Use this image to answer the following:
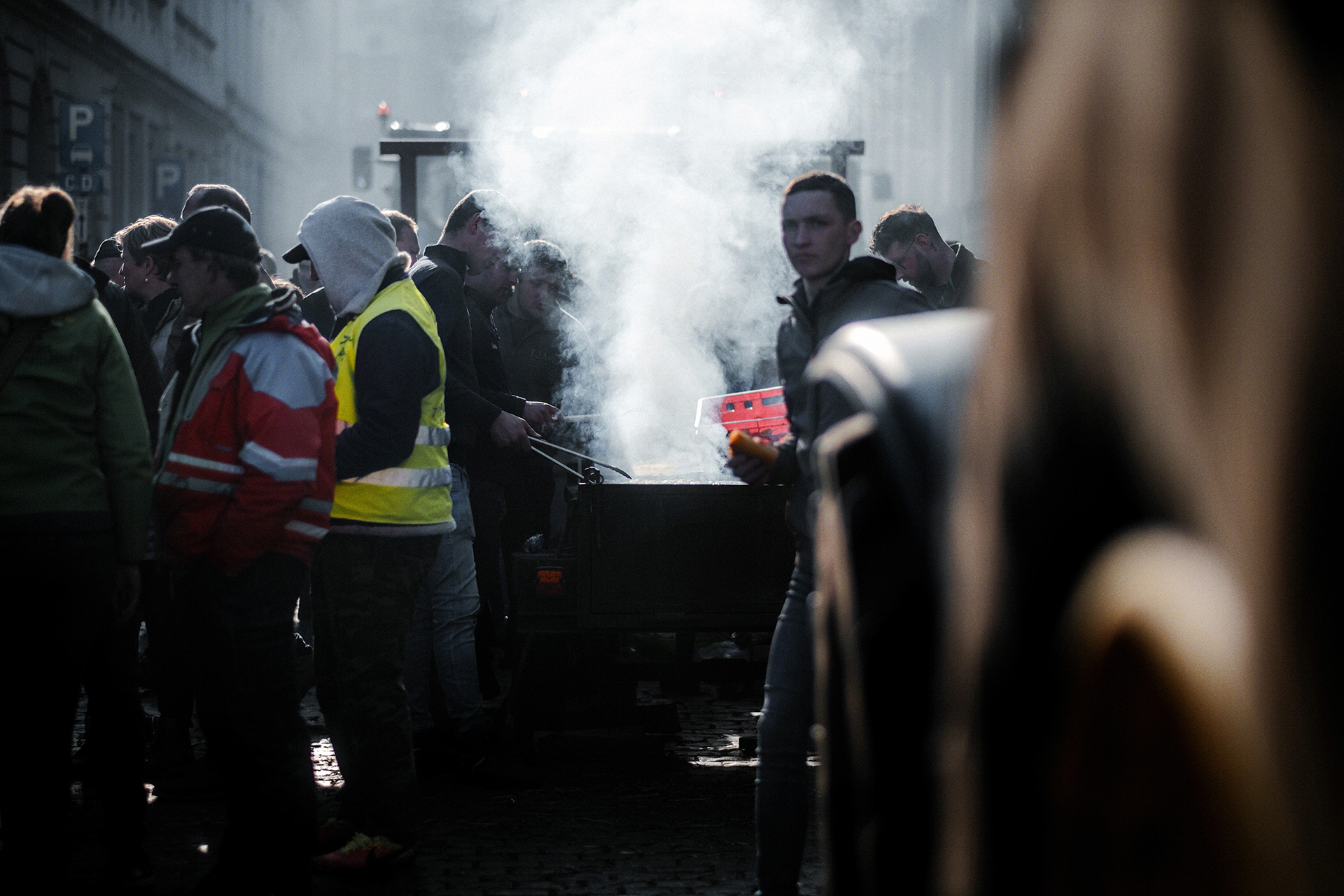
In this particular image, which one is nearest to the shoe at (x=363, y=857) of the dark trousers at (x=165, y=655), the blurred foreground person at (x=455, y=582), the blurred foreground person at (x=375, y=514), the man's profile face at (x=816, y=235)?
the blurred foreground person at (x=375, y=514)

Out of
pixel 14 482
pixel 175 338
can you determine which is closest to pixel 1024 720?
pixel 14 482

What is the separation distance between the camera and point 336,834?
470cm

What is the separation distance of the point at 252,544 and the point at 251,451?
0.25 meters

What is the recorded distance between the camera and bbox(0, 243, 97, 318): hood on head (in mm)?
3867

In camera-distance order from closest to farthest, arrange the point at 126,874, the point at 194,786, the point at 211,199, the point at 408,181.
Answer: the point at 126,874, the point at 211,199, the point at 194,786, the point at 408,181

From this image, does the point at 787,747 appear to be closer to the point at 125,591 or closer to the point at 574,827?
the point at 574,827

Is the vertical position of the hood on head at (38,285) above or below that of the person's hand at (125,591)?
above

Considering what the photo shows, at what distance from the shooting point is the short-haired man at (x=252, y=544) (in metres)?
3.81

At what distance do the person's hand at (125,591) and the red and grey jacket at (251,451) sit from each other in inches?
9.5

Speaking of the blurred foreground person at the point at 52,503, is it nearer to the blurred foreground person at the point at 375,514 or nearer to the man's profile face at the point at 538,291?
the blurred foreground person at the point at 375,514

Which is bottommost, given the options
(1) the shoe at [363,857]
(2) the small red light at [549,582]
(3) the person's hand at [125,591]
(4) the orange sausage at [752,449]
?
(1) the shoe at [363,857]

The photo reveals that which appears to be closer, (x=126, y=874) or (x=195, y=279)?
(x=195, y=279)

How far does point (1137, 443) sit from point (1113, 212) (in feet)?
0.58

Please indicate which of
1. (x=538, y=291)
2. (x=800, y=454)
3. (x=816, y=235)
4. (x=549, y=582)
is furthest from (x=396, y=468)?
(x=538, y=291)
